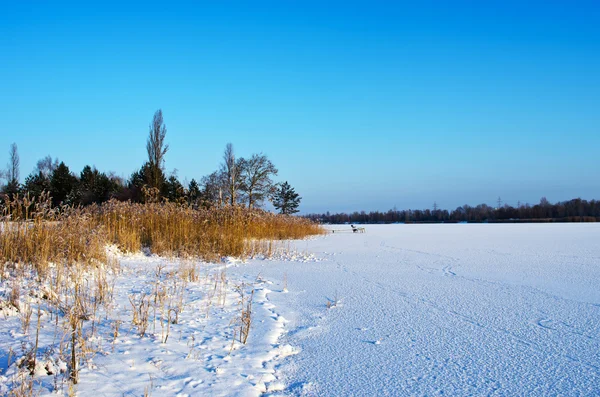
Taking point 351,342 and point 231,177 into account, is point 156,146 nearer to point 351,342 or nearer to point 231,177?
point 231,177

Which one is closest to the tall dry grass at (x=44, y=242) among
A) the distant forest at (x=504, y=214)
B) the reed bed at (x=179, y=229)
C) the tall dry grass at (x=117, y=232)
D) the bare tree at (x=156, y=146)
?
the tall dry grass at (x=117, y=232)

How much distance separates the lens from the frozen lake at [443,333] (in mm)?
1953

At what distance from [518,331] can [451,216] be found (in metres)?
62.7

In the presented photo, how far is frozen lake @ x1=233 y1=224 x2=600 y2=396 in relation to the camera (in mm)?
1953

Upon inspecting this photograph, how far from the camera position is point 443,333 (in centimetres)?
273

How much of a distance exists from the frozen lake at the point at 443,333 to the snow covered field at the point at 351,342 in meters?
0.01

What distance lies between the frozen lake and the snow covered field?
0.4 inches

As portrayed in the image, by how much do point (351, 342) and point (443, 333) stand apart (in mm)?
705

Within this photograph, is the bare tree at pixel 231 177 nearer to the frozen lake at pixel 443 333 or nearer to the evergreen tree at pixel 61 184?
the evergreen tree at pixel 61 184

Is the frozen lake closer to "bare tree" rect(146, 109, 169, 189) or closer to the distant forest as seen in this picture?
"bare tree" rect(146, 109, 169, 189)

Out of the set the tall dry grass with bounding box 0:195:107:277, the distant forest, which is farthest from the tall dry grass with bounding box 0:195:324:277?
the distant forest

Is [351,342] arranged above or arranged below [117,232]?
below

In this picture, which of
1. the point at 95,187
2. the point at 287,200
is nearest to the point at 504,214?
the point at 287,200

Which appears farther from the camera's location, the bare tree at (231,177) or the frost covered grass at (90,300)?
the bare tree at (231,177)
